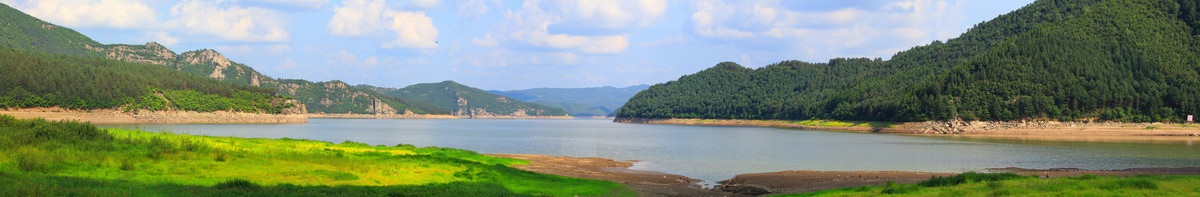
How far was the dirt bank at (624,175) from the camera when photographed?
30578 millimetres

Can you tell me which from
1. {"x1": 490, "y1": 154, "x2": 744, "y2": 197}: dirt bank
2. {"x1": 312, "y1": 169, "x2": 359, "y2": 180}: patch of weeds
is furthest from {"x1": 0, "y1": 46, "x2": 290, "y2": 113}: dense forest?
{"x1": 312, "y1": 169, "x2": 359, "y2": 180}: patch of weeds

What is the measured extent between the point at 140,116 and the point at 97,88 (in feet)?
36.0

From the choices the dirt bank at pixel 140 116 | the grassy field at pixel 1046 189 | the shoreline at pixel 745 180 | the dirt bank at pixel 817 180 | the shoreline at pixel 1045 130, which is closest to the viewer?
the grassy field at pixel 1046 189

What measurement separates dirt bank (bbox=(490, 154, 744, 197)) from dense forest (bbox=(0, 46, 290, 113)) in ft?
435

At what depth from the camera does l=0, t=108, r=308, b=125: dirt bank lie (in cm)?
13300

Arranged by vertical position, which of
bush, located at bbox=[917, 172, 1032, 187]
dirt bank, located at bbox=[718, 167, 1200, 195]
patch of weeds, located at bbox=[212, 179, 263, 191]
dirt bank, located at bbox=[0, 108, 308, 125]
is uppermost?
dirt bank, located at bbox=[0, 108, 308, 125]

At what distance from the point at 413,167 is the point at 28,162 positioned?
1418 cm

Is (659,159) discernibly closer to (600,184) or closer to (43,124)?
(600,184)

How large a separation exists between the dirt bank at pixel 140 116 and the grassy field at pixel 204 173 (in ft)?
373

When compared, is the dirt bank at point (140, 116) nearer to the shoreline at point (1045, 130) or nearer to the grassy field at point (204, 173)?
the grassy field at point (204, 173)

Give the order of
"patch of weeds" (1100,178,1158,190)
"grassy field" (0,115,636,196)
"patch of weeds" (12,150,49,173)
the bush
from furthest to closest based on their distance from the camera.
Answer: the bush → "patch of weeds" (12,150,49,173) → "patch of weeds" (1100,178,1158,190) → "grassy field" (0,115,636,196)

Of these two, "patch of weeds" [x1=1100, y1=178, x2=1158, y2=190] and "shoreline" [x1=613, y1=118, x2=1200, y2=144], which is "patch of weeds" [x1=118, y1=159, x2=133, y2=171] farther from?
"shoreline" [x1=613, y1=118, x2=1200, y2=144]

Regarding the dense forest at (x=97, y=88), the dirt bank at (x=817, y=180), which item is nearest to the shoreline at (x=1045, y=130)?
the dirt bank at (x=817, y=180)

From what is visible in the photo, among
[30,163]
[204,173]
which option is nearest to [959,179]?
[204,173]
